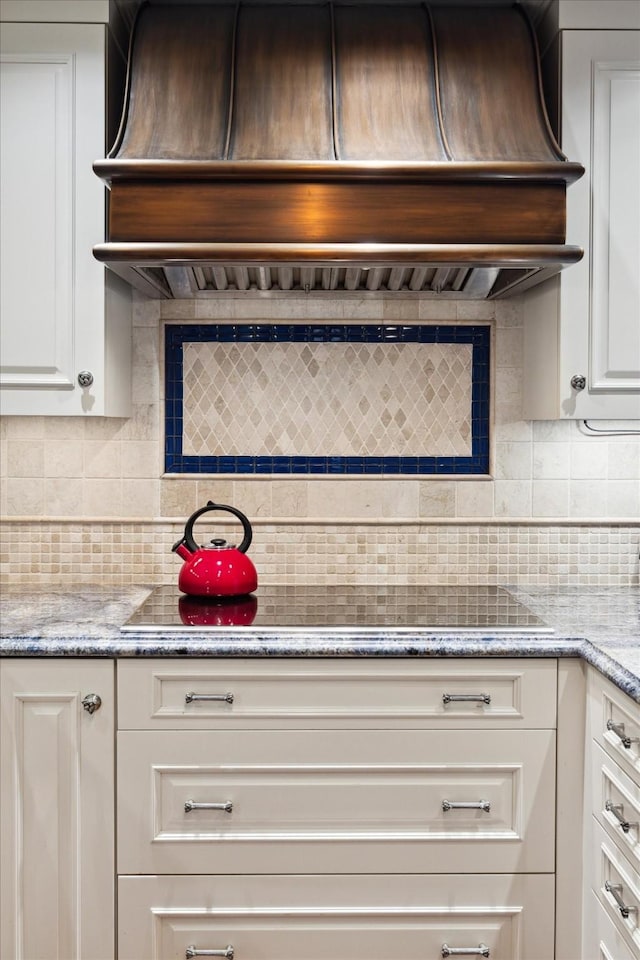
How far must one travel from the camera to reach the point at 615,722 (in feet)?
5.60

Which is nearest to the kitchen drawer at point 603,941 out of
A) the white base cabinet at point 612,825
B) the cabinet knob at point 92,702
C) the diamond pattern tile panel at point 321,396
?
the white base cabinet at point 612,825

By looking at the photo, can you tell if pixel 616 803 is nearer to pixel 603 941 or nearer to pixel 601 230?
pixel 603 941

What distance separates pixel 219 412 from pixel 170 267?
530 mm

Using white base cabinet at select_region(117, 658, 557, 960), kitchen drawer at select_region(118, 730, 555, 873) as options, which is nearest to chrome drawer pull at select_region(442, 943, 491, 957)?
white base cabinet at select_region(117, 658, 557, 960)

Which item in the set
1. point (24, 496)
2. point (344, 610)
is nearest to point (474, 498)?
point (344, 610)

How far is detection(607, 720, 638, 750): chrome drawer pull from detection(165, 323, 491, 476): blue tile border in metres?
0.97

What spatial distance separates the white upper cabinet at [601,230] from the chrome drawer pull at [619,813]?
94 centimetres

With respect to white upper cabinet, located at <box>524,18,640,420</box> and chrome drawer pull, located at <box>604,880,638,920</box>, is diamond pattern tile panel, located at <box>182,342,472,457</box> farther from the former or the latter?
chrome drawer pull, located at <box>604,880,638,920</box>

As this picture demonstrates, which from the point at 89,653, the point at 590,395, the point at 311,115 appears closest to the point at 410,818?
the point at 89,653

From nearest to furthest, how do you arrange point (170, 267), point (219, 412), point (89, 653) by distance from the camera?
point (89, 653) → point (170, 267) → point (219, 412)

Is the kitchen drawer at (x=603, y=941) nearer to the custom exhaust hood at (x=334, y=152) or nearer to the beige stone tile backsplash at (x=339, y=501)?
the beige stone tile backsplash at (x=339, y=501)

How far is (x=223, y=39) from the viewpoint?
2.19 m

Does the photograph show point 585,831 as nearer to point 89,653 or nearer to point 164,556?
point 89,653

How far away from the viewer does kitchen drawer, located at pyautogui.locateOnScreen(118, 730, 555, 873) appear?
1884mm
